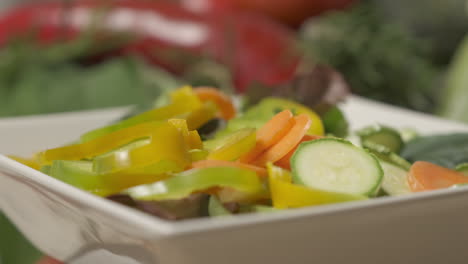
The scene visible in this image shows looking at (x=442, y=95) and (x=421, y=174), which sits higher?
(x=421, y=174)

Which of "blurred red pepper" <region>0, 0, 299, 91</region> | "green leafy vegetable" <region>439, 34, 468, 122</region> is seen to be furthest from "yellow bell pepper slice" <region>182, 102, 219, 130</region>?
"blurred red pepper" <region>0, 0, 299, 91</region>

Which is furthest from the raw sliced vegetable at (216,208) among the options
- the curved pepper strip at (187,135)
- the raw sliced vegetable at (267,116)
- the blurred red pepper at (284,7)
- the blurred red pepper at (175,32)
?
the blurred red pepper at (284,7)

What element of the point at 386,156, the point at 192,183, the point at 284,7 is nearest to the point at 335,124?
the point at 386,156

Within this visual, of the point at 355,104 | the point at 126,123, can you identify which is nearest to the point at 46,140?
the point at 126,123

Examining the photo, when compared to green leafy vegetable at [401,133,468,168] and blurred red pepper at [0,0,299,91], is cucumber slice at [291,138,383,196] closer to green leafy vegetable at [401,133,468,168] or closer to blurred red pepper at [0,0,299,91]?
green leafy vegetable at [401,133,468,168]

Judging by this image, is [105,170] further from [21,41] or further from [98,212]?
[21,41]
